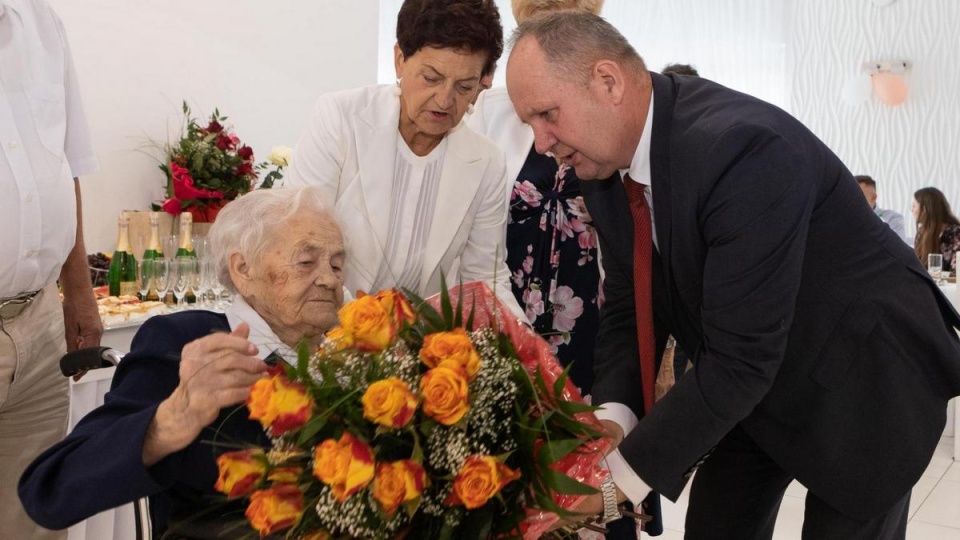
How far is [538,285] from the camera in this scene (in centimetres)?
246

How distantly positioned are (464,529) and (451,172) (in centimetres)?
121

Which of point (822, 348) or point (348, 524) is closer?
point (348, 524)

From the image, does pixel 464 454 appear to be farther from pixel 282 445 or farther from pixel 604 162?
pixel 604 162

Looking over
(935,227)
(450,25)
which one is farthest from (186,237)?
(935,227)

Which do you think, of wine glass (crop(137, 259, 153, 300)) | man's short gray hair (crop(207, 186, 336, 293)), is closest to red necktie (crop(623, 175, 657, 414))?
man's short gray hair (crop(207, 186, 336, 293))

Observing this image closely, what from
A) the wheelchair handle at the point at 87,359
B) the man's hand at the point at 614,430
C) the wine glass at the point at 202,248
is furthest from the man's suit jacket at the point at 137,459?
the wine glass at the point at 202,248

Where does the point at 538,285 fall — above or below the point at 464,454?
below

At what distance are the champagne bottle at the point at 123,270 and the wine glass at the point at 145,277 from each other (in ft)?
0.24

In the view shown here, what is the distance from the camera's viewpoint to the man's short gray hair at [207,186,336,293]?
6.10ft

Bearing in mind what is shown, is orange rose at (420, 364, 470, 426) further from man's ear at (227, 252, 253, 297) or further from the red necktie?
man's ear at (227, 252, 253, 297)

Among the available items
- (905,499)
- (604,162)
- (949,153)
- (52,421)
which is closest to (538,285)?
(604,162)

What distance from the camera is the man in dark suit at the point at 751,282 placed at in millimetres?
1474

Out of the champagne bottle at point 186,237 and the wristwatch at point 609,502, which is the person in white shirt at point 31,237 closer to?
the champagne bottle at point 186,237

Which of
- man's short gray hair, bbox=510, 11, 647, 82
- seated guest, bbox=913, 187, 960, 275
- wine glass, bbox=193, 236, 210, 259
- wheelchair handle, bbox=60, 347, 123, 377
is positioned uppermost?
man's short gray hair, bbox=510, 11, 647, 82
